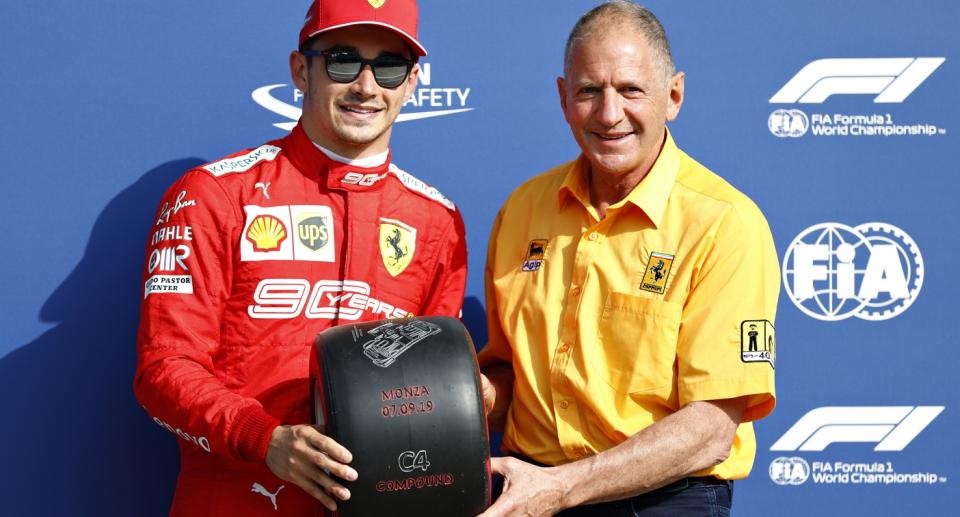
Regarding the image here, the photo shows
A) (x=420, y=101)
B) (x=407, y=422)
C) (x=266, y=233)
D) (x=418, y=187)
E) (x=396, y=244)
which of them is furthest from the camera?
(x=420, y=101)

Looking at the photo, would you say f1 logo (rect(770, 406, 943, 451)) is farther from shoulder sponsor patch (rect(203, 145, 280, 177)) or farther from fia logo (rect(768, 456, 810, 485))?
shoulder sponsor patch (rect(203, 145, 280, 177))

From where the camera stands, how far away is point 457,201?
2406 mm

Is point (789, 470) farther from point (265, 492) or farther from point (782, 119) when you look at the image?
point (265, 492)

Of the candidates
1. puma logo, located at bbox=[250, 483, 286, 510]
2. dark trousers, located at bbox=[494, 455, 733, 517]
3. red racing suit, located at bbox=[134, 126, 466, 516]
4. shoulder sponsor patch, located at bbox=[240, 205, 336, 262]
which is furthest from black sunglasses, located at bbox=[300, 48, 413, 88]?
dark trousers, located at bbox=[494, 455, 733, 517]

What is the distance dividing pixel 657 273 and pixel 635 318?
0.10 m

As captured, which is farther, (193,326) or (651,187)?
(651,187)

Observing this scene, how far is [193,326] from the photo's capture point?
1.77 meters

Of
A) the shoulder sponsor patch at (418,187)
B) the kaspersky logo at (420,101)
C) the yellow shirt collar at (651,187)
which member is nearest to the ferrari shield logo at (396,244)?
the shoulder sponsor patch at (418,187)

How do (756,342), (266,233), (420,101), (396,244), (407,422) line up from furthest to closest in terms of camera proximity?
(420,101), (396,244), (266,233), (756,342), (407,422)

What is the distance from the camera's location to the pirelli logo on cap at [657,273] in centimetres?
182

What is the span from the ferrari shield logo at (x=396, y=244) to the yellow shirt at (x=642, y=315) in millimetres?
222

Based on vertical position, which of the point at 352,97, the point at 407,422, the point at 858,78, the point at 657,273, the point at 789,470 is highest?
the point at 858,78

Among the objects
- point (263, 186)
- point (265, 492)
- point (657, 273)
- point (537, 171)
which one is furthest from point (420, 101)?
point (265, 492)

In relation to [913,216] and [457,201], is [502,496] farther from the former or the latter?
[913,216]
